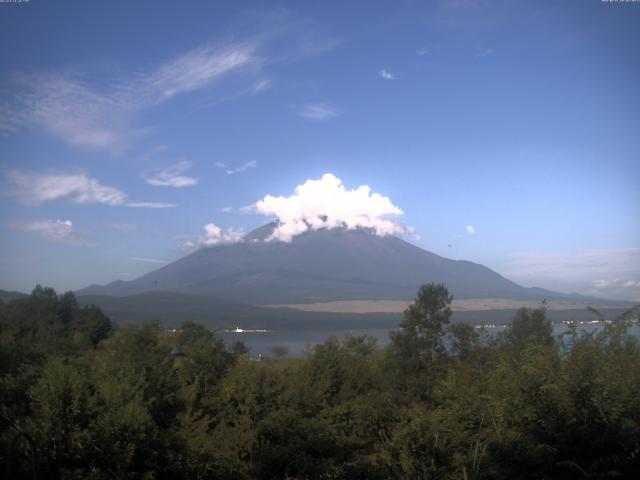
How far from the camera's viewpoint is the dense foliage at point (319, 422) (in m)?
7.78

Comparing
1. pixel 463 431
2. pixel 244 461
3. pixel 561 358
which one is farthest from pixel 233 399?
pixel 561 358

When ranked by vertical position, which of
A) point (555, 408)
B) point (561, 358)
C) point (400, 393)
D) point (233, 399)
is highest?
point (561, 358)

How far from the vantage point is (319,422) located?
492 inches

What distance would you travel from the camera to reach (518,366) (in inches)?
385

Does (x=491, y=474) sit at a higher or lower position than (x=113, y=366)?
lower

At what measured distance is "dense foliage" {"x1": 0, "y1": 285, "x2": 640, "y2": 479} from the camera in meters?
7.78

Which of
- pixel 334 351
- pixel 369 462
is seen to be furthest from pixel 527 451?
pixel 334 351

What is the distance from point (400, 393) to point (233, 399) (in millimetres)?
10630

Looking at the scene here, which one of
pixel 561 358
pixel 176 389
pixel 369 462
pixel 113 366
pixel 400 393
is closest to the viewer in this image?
pixel 561 358

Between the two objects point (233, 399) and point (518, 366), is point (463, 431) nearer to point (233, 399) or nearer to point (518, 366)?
point (518, 366)

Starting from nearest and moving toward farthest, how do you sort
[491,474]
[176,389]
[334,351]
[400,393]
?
1. [491,474]
2. [176,389]
3. [334,351]
4. [400,393]

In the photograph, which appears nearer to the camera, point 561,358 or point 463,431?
point 463,431

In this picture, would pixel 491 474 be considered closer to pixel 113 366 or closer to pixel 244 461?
pixel 244 461

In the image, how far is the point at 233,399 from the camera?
14.2 meters
